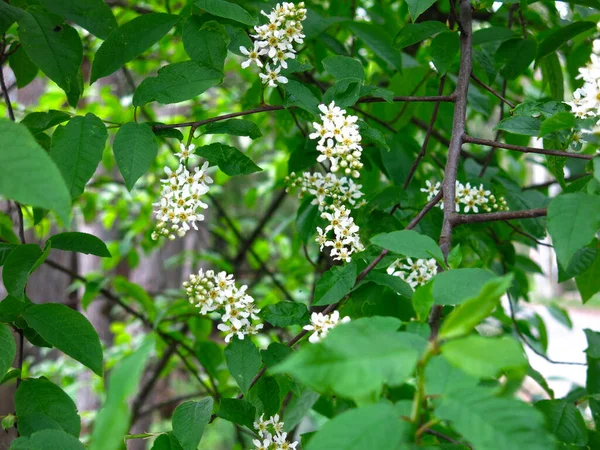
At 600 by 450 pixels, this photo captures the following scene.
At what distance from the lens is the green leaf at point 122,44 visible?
0.91 m

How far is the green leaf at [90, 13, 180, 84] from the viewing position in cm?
91

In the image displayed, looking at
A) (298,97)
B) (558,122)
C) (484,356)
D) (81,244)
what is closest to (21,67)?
(81,244)

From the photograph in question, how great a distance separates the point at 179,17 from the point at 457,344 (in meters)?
0.68

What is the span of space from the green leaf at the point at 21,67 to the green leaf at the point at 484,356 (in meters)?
1.04

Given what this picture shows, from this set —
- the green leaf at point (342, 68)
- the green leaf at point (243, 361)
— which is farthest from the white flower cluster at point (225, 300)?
the green leaf at point (342, 68)

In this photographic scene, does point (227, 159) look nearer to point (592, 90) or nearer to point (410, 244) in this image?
point (410, 244)

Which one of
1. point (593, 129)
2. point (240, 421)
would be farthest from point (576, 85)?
point (240, 421)

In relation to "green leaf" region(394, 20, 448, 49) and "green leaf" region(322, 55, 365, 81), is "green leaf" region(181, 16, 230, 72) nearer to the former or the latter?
"green leaf" region(322, 55, 365, 81)

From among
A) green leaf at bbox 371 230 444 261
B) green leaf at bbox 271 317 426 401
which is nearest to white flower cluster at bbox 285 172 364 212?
green leaf at bbox 371 230 444 261

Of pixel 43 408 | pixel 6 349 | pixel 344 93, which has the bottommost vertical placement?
pixel 43 408

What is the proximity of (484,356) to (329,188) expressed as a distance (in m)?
0.60

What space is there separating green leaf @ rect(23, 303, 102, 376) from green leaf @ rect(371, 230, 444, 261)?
40cm

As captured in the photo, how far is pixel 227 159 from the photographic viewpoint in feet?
3.06

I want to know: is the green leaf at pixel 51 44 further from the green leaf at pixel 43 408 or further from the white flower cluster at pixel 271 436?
the white flower cluster at pixel 271 436
